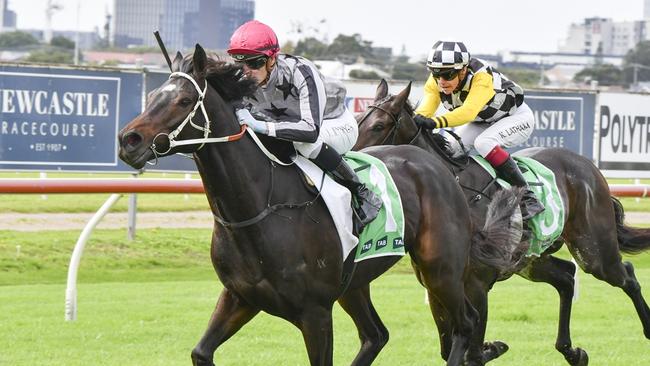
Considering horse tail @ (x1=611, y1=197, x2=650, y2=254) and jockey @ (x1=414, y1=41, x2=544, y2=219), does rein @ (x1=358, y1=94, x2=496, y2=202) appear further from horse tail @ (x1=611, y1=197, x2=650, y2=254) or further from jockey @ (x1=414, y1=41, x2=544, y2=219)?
horse tail @ (x1=611, y1=197, x2=650, y2=254)

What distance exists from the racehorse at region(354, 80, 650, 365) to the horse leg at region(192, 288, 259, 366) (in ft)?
6.92

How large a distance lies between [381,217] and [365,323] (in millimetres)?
883

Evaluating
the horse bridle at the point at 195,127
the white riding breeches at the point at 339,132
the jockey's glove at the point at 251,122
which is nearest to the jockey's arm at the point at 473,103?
the white riding breeches at the point at 339,132

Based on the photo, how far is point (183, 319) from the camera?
8.45 meters

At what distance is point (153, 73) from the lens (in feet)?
40.2

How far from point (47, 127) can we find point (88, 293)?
2919mm

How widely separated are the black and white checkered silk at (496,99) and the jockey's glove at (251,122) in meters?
2.46

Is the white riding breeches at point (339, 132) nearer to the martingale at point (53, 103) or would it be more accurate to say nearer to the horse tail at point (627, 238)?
the horse tail at point (627, 238)

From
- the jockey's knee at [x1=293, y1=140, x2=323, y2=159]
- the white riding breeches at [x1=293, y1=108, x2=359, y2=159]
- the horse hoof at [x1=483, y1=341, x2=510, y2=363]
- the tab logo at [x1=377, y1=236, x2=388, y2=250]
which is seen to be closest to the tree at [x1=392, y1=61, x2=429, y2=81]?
the horse hoof at [x1=483, y1=341, x2=510, y2=363]

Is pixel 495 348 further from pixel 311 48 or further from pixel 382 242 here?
pixel 311 48

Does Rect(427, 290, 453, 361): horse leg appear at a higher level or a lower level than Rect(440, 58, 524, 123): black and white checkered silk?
lower

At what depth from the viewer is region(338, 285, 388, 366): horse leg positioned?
21.1 feet

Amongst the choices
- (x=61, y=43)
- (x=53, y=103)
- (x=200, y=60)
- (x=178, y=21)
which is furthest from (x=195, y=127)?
(x=178, y=21)

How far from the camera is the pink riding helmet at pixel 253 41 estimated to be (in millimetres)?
5504
